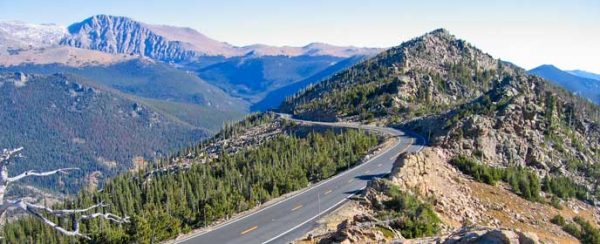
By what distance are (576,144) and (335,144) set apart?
54.3 meters

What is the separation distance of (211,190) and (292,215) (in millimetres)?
23396

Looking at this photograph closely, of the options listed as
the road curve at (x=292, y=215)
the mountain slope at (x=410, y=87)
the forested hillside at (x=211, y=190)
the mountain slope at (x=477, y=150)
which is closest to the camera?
the road curve at (x=292, y=215)

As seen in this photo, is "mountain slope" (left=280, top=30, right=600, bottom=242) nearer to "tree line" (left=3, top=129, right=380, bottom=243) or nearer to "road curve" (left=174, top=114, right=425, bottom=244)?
"road curve" (left=174, top=114, right=425, bottom=244)

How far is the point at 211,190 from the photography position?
67.5 meters

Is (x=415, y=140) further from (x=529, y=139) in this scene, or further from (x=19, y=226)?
(x=19, y=226)

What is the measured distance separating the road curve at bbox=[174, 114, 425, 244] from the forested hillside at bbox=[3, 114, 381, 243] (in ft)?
11.9

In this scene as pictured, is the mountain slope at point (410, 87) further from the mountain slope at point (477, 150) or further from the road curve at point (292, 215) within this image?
the road curve at point (292, 215)

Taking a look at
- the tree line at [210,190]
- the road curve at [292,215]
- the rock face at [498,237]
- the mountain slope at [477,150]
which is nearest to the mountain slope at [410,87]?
the mountain slope at [477,150]

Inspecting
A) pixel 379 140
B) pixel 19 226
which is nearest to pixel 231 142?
pixel 379 140

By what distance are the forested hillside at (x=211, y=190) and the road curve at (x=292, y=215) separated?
3.64 m

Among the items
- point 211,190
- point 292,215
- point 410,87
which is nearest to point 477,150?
point 211,190

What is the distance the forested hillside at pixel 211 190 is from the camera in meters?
46.6

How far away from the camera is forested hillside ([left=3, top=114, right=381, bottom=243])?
153 ft

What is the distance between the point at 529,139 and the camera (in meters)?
91.5
